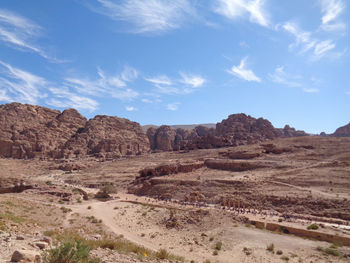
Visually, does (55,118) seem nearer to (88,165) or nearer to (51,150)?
(51,150)

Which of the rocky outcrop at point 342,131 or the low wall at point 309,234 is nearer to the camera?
the low wall at point 309,234

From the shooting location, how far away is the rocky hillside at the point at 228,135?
63.4 metres

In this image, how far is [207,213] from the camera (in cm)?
1811

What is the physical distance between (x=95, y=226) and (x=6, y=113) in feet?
243

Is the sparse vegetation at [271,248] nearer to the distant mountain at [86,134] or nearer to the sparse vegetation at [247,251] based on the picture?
the sparse vegetation at [247,251]

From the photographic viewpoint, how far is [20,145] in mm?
67625

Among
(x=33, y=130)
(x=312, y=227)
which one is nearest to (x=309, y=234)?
(x=312, y=227)

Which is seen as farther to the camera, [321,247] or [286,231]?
[286,231]

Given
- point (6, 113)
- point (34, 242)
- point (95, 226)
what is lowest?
point (95, 226)

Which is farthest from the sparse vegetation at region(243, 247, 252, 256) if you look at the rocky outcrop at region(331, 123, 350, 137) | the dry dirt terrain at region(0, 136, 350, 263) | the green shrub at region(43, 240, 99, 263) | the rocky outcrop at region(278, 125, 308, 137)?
the rocky outcrop at region(331, 123, 350, 137)

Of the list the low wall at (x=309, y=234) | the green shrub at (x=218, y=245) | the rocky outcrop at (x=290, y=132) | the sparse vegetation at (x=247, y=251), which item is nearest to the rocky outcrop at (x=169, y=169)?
the low wall at (x=309, y=234)

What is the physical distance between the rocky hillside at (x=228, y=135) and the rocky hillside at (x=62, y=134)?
10.6 metres

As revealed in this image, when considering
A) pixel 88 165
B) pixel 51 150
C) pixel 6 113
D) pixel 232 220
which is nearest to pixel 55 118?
pixel 6 113

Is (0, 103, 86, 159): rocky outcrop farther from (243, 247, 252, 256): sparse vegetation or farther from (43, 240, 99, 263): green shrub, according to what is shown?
(43, 240, 99, 263): green shrub
